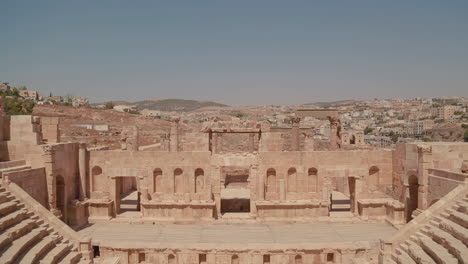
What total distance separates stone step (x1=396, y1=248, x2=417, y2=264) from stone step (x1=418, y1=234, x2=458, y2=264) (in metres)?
0.63

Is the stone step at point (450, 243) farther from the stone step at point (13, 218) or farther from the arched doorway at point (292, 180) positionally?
the stone step at point (13, 218)

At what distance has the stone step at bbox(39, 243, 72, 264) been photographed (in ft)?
41.4

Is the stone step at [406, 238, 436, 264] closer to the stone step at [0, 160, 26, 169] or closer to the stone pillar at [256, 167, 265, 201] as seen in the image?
the stone pillar at [256, 167, 265, 201]

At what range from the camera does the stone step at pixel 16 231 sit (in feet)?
39.1

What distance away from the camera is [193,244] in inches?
597

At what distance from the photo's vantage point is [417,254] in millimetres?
12703

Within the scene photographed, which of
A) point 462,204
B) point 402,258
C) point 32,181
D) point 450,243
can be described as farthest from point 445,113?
point 32,181

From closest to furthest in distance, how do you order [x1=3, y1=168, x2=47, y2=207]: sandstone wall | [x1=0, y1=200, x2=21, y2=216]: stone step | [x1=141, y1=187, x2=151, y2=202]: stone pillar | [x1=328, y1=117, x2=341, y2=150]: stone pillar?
[x1=0, y1=200, x2=21, y2=216]: stone step → [x1=3, y1=168, x2=47, y2=207]: sandstone wall → [x1=141, y1=187, x2=151, y2=202]: stone pillar → [x1=328, y1=117, x2=341, y2=150]: stone pillar

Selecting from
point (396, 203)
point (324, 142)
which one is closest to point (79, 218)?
point (396, 203)

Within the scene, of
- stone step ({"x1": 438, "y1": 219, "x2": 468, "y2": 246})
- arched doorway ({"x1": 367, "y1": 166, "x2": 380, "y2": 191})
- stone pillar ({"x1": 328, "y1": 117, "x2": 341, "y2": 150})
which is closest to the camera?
stone step ({"x1": 438, "y1": 219, "x2": 468, "y2": 246})

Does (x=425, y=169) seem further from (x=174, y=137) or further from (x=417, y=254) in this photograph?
(x=174, y=137)

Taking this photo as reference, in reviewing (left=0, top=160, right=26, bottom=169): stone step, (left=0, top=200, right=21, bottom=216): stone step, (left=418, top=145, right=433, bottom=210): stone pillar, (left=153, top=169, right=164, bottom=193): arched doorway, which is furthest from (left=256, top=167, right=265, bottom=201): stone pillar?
(left=0, top=160, right=26, bottom=169): stone step

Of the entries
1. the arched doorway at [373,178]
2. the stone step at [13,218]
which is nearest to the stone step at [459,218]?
the arched doorway at [373,178]

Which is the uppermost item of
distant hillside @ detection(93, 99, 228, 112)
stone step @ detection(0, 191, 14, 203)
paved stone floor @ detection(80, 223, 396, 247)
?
distant hillside @ detection(93, 99, 228, 112)
